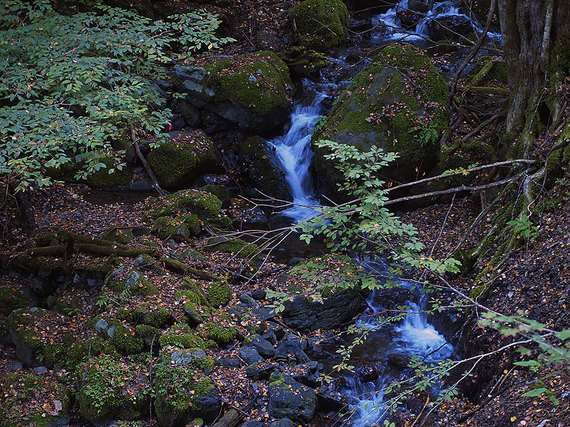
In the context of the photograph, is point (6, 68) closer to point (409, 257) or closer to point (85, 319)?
point (85, 319)

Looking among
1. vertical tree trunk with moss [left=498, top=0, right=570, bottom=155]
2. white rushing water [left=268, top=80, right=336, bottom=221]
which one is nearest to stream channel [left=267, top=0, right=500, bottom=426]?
white rushing water [left=268, top=80, right=336, bottom=221]

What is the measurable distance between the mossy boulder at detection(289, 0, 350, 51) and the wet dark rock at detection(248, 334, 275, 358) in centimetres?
1053

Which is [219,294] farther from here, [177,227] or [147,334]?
[177,227]

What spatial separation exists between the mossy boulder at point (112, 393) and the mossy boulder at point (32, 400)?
0.23 metres

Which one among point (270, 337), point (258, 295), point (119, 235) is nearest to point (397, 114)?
point (258, 295)

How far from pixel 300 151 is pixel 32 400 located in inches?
329

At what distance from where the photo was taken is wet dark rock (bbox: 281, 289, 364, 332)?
274 inches

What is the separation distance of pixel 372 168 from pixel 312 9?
39.5 feet

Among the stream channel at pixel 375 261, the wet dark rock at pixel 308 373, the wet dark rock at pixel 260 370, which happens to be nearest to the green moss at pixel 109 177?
the stream channel at pixel 375 261

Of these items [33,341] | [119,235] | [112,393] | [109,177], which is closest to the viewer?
[112,393]

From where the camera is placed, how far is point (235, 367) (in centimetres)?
570

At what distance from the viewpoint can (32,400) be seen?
16.2 feet

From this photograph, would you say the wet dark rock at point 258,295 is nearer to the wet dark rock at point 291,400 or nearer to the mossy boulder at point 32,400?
the wet dark rock at point 291,400

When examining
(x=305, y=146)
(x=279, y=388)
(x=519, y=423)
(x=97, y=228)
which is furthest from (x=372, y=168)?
(x=305, y=146)
